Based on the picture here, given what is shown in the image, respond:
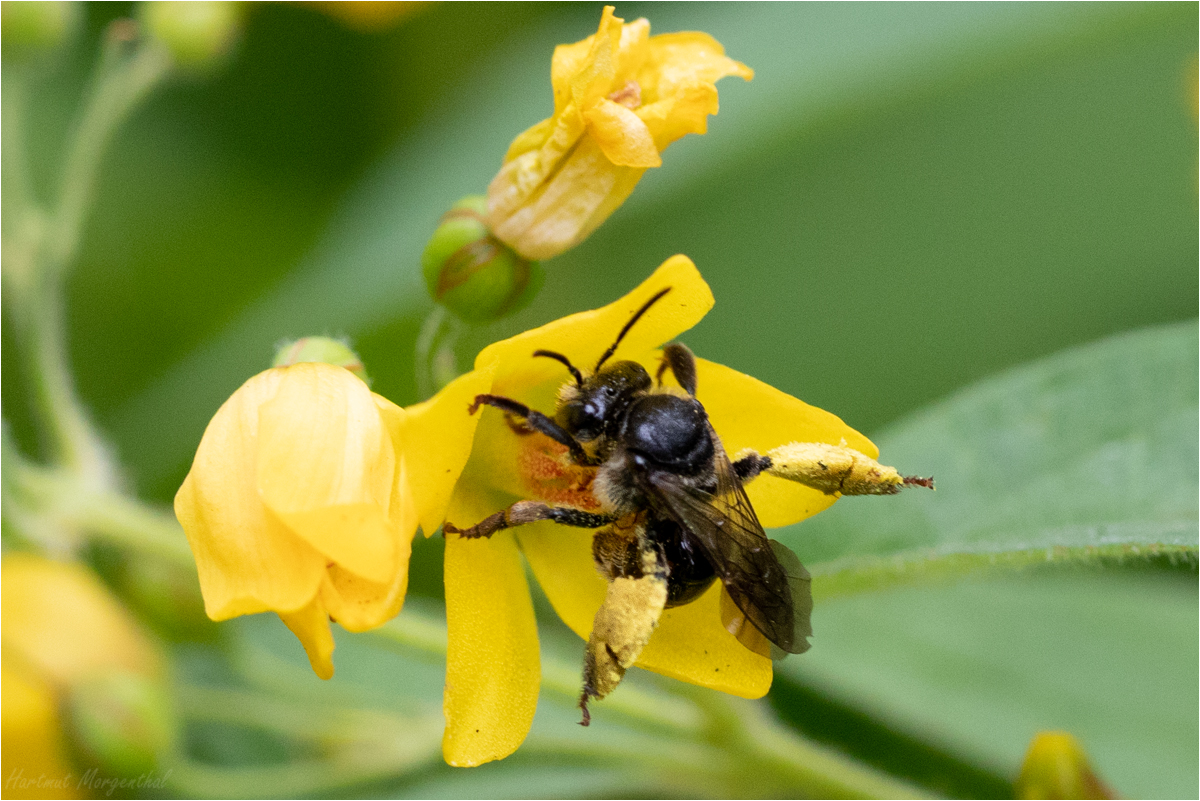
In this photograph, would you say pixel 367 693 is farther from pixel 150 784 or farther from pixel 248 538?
pixel 248 538

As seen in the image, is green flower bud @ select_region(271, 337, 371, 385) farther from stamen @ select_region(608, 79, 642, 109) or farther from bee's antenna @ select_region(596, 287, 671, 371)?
stamen @ select_region(608, 79, 642, 109)

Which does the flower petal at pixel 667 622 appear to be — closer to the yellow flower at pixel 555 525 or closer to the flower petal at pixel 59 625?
the yellow flower at pixel 555 525

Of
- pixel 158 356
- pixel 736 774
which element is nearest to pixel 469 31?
pixel 158 356

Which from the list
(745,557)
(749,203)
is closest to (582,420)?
(745,557)

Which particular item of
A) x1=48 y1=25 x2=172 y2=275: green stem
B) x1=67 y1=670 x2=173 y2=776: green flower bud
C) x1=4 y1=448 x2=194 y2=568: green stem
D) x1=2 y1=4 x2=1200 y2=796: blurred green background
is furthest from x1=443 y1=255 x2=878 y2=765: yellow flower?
x1=48 y1=25 x2=172 y2=275: green stem

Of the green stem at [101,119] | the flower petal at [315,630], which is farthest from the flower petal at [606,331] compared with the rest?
the green stem at [101,119]
